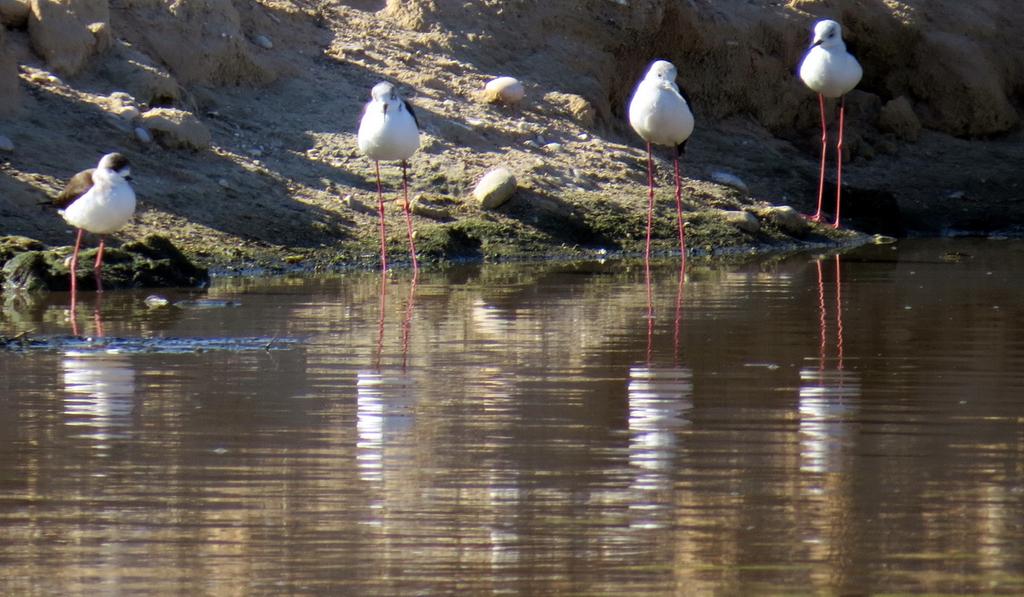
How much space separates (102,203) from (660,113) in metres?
4.86

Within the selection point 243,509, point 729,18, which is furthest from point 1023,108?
point 243,509

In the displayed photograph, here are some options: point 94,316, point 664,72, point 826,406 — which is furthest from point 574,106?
point 826,406

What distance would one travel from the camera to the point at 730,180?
58.4ft

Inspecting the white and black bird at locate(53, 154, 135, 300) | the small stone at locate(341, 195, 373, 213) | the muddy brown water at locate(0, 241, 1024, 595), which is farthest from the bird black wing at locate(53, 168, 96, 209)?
the small stone at locate(341, 195, 373, 213)

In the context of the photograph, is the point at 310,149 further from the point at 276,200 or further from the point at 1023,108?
the point at 1023,108

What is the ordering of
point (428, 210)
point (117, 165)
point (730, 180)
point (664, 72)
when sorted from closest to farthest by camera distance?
point (117, 165) < point (664, 72) < point (428, 210) < point (730, 180)

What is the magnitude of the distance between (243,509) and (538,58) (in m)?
13.7

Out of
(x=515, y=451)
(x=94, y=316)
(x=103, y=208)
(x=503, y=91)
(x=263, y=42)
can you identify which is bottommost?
(x=515, y=451)

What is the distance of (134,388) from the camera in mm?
7676

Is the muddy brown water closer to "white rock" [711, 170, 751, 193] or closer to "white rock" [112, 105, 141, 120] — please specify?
"white rock" [112, 105, 141, 120]

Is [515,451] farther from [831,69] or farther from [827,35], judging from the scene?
[827,35]

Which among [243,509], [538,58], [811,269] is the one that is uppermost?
[538,58]

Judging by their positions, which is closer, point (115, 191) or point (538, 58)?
point (115, 191)

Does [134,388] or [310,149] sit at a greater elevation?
[310,149]
